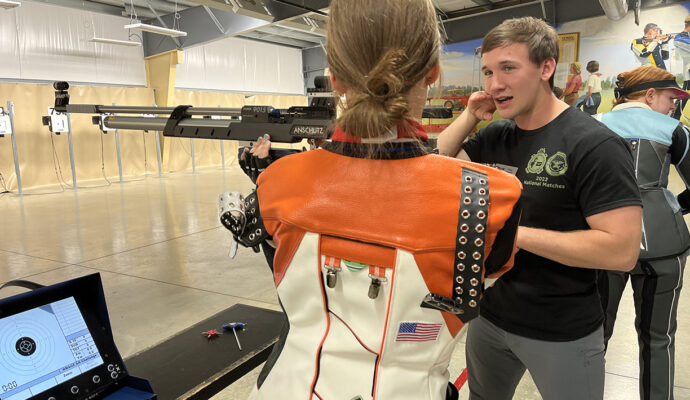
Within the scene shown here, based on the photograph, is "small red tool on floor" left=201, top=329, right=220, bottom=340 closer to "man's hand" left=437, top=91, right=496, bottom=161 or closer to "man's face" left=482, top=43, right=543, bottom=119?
"man's hand" left=437, top=91, right=496, bottom=161

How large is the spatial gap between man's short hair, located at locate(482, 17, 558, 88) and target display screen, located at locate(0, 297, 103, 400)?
4.09ft

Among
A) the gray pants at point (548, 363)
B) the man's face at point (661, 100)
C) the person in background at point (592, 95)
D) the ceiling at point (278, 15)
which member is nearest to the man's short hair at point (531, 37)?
the gray pants at point (548, 363)

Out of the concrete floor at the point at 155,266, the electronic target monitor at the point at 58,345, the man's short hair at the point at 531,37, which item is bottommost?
the concrete floor at the point at 155,266

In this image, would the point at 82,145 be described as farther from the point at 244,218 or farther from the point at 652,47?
the point at 652,47

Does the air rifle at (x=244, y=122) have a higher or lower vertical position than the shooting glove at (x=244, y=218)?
higher

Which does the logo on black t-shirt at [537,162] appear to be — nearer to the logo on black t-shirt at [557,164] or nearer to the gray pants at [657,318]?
the logo on black t-shirt at [557,164]

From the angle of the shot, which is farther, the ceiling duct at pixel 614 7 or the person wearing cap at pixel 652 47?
the person wearing cap at pixel 652 47

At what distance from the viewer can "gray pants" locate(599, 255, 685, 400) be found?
1722 mm

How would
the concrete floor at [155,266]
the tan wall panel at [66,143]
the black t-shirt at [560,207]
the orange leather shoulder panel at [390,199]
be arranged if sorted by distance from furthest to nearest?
the tan wall panel at [66,143] < the concrete floor at [155,266] < the black t-shirt at [560,207] < the orange leather shoulder panel at [390,199]

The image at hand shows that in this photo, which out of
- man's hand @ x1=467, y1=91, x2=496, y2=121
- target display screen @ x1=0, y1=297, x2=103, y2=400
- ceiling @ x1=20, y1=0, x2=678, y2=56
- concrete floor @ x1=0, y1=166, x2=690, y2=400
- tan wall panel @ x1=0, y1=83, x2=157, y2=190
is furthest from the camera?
tan wall panel @ x1=0, y1=83, x2=157, y2=190

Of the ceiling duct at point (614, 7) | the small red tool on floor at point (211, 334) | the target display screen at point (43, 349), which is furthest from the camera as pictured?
→ the ceiling duct at point (614, 7)

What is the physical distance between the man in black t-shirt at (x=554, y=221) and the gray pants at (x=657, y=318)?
70 centimetres

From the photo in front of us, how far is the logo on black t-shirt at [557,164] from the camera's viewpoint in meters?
1.12

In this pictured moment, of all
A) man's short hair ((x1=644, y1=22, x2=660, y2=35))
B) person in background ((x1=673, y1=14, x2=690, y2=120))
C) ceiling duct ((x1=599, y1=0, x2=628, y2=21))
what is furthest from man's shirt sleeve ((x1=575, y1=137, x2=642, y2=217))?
man's short hair ((x1=644, y1=22, x2=660, y2=35))
